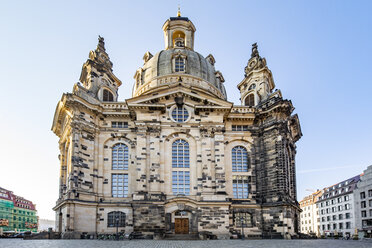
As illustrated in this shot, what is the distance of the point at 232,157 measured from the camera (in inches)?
1946

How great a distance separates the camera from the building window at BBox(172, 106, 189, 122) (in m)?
48.0

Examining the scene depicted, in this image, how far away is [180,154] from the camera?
4709cm

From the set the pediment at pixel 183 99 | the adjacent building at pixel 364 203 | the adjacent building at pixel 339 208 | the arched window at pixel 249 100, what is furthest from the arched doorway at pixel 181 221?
the adjacent building at pixel 339 208

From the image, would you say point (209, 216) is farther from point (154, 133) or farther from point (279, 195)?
point (154, 133)

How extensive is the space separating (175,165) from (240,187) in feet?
29.7

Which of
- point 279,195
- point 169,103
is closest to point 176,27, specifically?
point 169,103

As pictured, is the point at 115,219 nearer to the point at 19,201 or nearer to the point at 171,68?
the point at 171,68

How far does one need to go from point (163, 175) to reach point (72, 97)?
14536mm

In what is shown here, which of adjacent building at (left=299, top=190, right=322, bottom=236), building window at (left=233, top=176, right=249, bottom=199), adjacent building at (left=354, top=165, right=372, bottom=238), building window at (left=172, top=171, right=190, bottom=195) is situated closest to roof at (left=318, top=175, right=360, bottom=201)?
adjacent building at (left=354, top=165, right=372, bottom=238)

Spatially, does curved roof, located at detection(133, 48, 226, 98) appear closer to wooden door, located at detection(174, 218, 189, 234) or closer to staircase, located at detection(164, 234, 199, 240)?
wooden door, located at detection(174, 218, 189, 234)

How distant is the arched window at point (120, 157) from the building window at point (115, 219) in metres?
5.75

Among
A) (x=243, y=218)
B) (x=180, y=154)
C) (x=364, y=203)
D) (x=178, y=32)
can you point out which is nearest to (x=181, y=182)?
(x=180, y=154)

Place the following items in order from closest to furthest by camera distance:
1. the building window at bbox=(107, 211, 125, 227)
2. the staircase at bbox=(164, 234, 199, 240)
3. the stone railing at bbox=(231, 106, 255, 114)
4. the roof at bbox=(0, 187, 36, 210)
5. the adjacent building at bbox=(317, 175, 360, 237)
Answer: the staircase at bbox=(164, 234, 199, 240) → the building window at bbox=(107, 211, 125, 227) → the stone railing at bbox=(231, 106, 255, 114) → the adjacent building at bbox=(317, 175, 360, 237) → the roof at bbox=(0, 187, 36, 210)

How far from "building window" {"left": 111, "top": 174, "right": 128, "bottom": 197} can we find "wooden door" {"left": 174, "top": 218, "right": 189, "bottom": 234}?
25.0 ft
